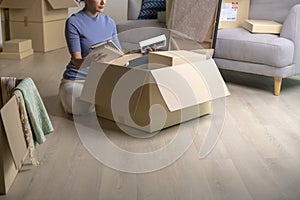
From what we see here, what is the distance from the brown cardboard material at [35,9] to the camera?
385 centimetres

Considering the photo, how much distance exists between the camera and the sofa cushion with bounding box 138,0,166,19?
3414 mm

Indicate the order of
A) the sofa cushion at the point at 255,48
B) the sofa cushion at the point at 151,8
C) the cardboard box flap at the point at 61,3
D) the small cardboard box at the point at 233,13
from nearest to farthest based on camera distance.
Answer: the sofa cushion at the point at 255,48, the small cardboard box at the point at 233,13, the sofa cushion at the point at 151,8, the cardboard box flap at the point at 61,3

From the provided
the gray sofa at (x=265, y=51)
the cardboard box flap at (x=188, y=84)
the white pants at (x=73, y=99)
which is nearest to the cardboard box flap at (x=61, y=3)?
the gray sofa at (x=265, y=51)

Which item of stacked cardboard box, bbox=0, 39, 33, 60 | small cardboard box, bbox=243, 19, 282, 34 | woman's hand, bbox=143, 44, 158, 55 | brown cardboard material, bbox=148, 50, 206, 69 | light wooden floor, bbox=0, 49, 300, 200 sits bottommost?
light wooden floor, bbox=0, 49, 300, 200

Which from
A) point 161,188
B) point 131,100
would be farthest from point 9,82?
point 161,188

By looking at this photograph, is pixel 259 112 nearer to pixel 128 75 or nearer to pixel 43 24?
pixel 128 75

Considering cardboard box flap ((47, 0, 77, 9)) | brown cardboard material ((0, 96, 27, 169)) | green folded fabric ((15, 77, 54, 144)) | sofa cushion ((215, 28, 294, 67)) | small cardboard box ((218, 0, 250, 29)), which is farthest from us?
cardboard box flap ((47, 0, 77, 9))

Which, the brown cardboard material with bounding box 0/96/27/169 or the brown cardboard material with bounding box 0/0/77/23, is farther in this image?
the brown cardboard material with bounding box 0/0/77/23

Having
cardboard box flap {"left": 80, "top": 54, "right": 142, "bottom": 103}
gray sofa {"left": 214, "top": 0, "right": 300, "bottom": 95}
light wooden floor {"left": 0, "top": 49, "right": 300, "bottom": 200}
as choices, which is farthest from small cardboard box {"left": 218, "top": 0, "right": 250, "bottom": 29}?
cardboard box flap {"left": 80, "top": 54, "right": 142, "bottom": 103}

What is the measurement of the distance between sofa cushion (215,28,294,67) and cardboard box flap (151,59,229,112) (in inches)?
25.1

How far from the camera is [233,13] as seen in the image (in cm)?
317

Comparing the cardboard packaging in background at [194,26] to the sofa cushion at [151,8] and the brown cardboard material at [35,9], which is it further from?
the brown cardboard material at [35,9]

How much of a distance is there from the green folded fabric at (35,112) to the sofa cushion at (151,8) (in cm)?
207

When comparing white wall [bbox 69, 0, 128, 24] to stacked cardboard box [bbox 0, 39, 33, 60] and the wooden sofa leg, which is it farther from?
the wooden sofa leg
